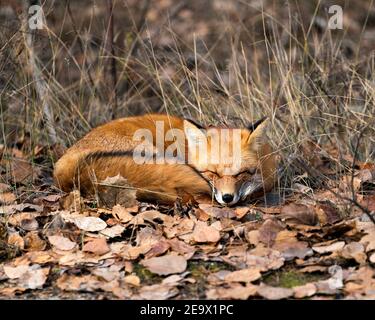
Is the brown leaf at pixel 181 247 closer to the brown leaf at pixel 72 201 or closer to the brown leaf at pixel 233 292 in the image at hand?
the brown leaf at pixel 233 292

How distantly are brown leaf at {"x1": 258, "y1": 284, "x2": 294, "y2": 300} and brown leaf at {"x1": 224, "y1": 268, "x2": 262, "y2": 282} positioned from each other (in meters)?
0.13

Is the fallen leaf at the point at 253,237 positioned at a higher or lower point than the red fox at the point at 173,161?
lower

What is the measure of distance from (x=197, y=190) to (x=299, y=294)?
4.88 ft

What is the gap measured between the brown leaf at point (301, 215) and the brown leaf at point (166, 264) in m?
0.79

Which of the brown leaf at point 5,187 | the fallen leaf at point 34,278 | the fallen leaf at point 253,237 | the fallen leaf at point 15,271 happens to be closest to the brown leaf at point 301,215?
the fallen leaf at point 253,237

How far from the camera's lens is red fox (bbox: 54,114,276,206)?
4586mm

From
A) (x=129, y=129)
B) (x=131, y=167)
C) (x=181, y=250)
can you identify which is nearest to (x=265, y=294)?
(x=181, y=250)

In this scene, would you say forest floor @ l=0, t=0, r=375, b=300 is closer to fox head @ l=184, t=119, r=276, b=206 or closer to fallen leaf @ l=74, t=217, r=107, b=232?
fallen leaf @ l=74, t=217, r=107, b=232

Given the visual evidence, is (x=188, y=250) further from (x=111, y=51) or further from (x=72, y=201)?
(x=111, y=51)

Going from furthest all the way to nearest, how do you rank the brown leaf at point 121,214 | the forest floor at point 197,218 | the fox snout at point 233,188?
the fox snout at point 233,188, the brown leaf at point 121,214, the forest floor at point 197,218

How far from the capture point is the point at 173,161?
4.75 meters

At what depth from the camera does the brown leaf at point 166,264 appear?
3.63m

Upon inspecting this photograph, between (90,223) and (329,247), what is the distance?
5.23ft

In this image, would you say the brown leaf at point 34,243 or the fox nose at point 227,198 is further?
the fox nose at point 227,198
